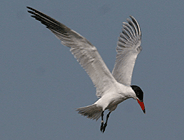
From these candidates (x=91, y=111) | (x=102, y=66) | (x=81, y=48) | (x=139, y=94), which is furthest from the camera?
(x=91, y=111)

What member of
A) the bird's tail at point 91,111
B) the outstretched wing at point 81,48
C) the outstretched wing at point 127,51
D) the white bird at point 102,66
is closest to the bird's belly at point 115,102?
the white bird at point 102,66

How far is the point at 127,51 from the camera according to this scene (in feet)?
33.3

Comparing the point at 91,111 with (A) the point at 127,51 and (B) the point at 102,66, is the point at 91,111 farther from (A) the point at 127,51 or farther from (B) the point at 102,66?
(A) the point at 127,51

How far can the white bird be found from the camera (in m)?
7.93

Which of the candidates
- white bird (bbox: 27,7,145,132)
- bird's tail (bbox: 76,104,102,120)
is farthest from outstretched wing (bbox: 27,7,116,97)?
bird's tail (bbox: 76,104,102,120)

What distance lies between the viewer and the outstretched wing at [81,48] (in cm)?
786

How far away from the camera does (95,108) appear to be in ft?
28.9

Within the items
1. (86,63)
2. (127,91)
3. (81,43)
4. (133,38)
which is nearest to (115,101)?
(127,91)

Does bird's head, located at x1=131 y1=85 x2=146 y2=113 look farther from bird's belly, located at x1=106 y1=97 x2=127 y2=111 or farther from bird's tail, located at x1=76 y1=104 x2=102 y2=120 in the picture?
bird's tail, located at x1=76 y1=104 x2=102 y2=120

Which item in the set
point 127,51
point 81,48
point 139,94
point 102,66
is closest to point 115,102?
point 139,94

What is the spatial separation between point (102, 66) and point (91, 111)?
58.5 inches

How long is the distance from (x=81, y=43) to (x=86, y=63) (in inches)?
23.7

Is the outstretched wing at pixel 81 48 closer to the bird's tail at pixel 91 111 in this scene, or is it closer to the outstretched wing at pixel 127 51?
the bird's tail at pixel 91 111

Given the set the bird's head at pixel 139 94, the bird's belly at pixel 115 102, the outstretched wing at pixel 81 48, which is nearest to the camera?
the outstretched wing at pixel 81 48
